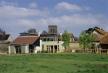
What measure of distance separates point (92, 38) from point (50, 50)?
11977 mm

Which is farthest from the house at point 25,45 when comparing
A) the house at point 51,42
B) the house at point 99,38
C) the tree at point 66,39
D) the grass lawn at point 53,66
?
the grass lawn at point 53,66

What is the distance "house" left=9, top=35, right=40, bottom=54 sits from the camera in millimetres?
105062

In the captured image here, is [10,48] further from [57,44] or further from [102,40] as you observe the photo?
[102,40]

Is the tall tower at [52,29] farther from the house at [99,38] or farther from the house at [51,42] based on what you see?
the house at [99,38]

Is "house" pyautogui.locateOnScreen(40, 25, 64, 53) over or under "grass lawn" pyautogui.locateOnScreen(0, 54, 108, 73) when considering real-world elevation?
over

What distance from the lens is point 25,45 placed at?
346 ft

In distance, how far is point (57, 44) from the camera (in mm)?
107938

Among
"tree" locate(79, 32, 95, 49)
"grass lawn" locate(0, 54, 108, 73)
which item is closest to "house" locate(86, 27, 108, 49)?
"tree" locate(79, 32, 95, 49)

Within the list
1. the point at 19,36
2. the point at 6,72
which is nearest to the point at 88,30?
the point at 19,36

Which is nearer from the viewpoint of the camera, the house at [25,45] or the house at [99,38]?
the house at [99,38]

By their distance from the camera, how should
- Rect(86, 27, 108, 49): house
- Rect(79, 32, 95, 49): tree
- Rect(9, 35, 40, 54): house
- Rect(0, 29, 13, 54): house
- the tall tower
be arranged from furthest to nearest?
the tall tower, Rect(0, 29, 13, 54): house, Rect(9, 35, 40, 54): house, Rect(79, 32, 95, 49): tree, Rect(86, 27, 108, 49): house

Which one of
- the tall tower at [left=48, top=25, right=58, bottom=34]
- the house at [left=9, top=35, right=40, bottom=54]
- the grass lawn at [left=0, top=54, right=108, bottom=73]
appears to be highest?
the tall tower at [left=48, top=25, right=58, bottom=34]

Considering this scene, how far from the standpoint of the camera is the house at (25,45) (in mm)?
105062

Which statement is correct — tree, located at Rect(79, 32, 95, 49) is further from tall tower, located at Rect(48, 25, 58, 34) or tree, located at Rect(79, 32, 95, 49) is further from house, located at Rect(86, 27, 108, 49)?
tall tower, located at Rect(48, 25, 58, 34)
